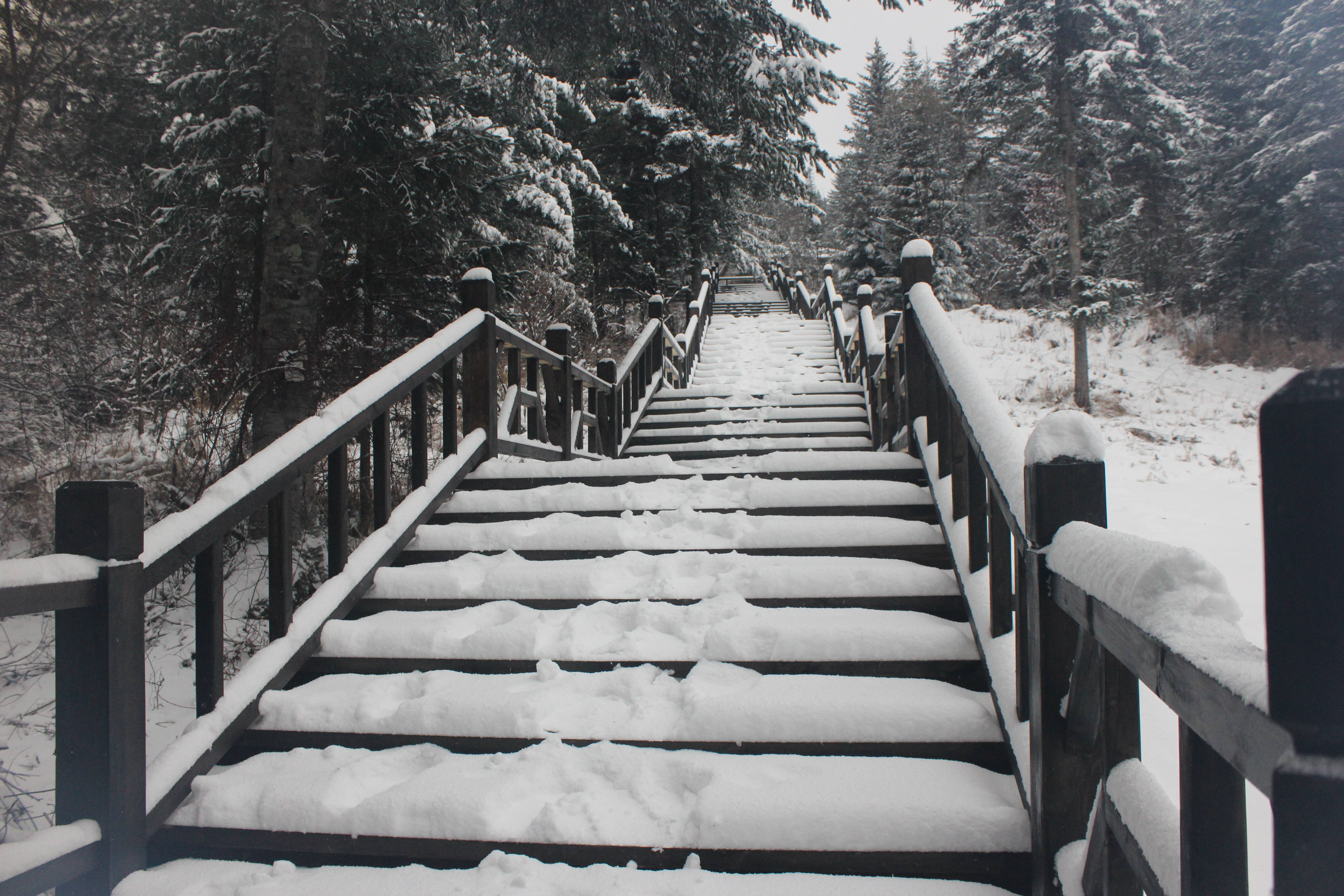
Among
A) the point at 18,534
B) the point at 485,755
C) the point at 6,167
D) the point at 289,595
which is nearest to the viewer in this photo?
the point at 485,755

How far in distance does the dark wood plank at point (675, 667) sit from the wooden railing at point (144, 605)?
0.38ft

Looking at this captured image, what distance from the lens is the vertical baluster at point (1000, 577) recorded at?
2240 millimetres

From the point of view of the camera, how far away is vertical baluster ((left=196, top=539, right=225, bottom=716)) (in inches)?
87.7

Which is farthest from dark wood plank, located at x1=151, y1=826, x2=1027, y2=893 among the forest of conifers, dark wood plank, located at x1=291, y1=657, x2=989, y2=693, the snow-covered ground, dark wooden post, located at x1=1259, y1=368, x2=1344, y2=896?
the forest of conifers

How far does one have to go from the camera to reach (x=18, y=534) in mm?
4992

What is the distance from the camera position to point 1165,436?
462 inches

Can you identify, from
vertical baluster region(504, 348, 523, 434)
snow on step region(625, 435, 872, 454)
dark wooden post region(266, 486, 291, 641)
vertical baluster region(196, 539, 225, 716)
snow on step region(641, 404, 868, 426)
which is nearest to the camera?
vertical baluster region(196, 539, 225, 716)

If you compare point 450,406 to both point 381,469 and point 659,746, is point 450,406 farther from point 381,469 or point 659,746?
point 659,746

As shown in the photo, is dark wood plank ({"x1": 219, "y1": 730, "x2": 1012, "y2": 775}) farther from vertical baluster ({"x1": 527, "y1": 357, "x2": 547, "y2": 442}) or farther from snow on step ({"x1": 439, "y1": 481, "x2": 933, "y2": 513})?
vertical baluster ({"x1": 527, "y1": 357, "x2": 547, "y2": 442})

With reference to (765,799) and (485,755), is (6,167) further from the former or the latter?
(765,799)

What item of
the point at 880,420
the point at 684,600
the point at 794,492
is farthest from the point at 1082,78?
the point at 684,600

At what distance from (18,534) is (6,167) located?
2.88 meters

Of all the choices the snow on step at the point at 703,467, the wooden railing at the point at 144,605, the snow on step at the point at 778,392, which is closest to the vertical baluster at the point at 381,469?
the wooden railing at the point at 144,605

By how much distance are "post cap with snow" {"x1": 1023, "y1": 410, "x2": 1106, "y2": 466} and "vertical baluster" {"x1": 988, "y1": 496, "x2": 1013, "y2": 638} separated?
67 centimetres
